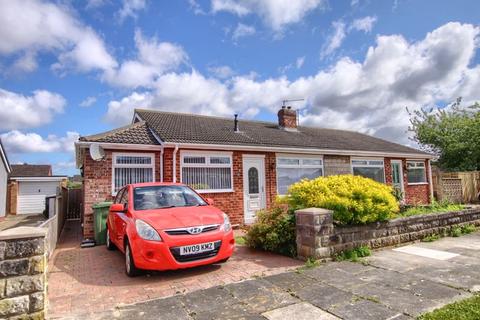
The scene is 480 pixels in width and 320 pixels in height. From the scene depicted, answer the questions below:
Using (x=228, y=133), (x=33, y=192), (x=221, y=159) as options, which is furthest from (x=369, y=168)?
(x=33, y=192)

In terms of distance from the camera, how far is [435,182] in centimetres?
1655

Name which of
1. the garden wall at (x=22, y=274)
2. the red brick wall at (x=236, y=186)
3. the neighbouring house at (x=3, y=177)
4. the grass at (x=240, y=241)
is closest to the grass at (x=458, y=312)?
the garden wall at (x=22, y=274)

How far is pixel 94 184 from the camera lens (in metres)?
8.55

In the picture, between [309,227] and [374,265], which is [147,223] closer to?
[309,227]

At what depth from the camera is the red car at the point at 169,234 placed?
4516 mm

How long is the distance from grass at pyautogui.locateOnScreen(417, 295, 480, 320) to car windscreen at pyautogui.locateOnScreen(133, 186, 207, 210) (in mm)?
3881

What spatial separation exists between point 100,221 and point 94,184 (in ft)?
4.02

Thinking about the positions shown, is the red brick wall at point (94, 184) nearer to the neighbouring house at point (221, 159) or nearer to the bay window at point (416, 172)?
the neighbouring house at point (221, 159)

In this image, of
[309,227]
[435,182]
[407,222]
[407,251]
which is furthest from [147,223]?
[435,182]

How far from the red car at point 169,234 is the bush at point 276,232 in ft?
4.07

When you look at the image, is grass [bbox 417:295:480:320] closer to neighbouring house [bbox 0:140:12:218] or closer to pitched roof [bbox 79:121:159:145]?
pitched roof [bbox 79:121:159:145]

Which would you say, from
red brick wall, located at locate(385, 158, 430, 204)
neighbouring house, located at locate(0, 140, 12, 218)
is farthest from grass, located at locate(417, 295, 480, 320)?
neighbouring house, located at locate(0, 140, 12, 218)

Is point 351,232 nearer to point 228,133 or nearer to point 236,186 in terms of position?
point 236,186

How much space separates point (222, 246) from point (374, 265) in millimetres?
2574
